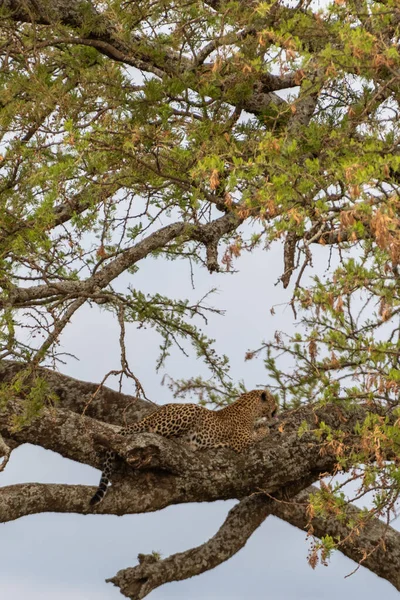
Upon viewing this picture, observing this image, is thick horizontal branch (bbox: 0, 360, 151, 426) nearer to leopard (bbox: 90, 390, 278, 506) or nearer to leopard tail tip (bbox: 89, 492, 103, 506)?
leopard (bbox: 90, 390, 278, 506)

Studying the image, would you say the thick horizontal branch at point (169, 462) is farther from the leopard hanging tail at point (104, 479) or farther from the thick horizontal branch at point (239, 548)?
the thick horizontal branch at point (239, 548)

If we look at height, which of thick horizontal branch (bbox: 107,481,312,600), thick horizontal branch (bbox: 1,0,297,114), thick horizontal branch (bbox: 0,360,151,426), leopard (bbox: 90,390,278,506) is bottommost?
thick horizontal branch (bbox: 107,481,312,600)

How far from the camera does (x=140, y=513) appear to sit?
8148mm

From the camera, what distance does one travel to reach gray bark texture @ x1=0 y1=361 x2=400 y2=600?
7805 mm

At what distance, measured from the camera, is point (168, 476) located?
8.19 meters

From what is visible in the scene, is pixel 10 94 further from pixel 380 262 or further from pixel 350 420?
pixel 350 420

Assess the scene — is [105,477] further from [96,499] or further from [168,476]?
[168,476]

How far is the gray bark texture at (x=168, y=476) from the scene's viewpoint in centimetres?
780

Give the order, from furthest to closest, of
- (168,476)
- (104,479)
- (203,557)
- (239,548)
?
(239,548)
(203,557)
(168,476)
(104,479)

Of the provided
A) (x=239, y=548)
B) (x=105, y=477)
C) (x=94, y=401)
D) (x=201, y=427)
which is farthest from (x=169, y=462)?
(x=94, y=401)

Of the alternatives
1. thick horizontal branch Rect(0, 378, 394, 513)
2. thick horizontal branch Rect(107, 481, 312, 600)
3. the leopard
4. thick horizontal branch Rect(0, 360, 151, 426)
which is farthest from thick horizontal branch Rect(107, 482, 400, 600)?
thick horizontal branch Rect(0, 360, 151, 426)

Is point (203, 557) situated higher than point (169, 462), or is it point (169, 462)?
point (169, 462)

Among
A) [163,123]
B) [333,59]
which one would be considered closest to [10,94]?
[163,123]

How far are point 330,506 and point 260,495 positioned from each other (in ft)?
10.2
